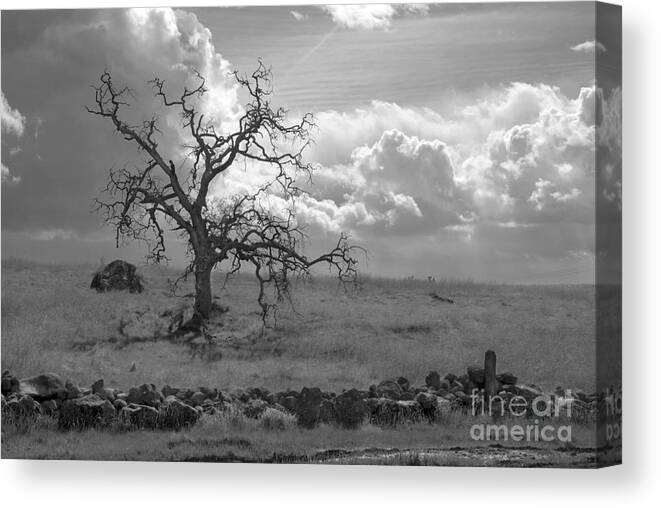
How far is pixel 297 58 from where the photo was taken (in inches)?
759

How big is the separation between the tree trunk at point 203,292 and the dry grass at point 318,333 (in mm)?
190

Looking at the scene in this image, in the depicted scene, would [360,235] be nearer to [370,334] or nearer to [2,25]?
[370,334]

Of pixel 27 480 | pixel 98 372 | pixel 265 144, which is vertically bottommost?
pixel 27 480

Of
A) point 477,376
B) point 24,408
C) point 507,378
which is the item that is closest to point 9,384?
point 24,408

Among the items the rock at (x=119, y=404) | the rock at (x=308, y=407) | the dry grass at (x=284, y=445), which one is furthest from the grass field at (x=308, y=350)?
the rock at (x=119, y=404)

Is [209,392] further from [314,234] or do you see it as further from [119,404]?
[314,234]

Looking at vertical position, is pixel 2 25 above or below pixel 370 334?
above

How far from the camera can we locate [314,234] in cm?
1928

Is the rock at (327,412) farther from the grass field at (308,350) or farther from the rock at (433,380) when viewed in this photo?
the rock at (433,380)

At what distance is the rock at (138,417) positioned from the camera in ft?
62.8

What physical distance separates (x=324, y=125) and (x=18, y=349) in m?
5.28

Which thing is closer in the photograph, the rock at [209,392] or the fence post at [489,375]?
the fence post at [489,375]

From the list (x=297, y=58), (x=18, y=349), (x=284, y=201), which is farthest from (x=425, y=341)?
(x=18, y=349)

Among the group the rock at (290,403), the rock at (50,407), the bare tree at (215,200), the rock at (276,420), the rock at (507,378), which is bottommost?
the rock at (276,420)
